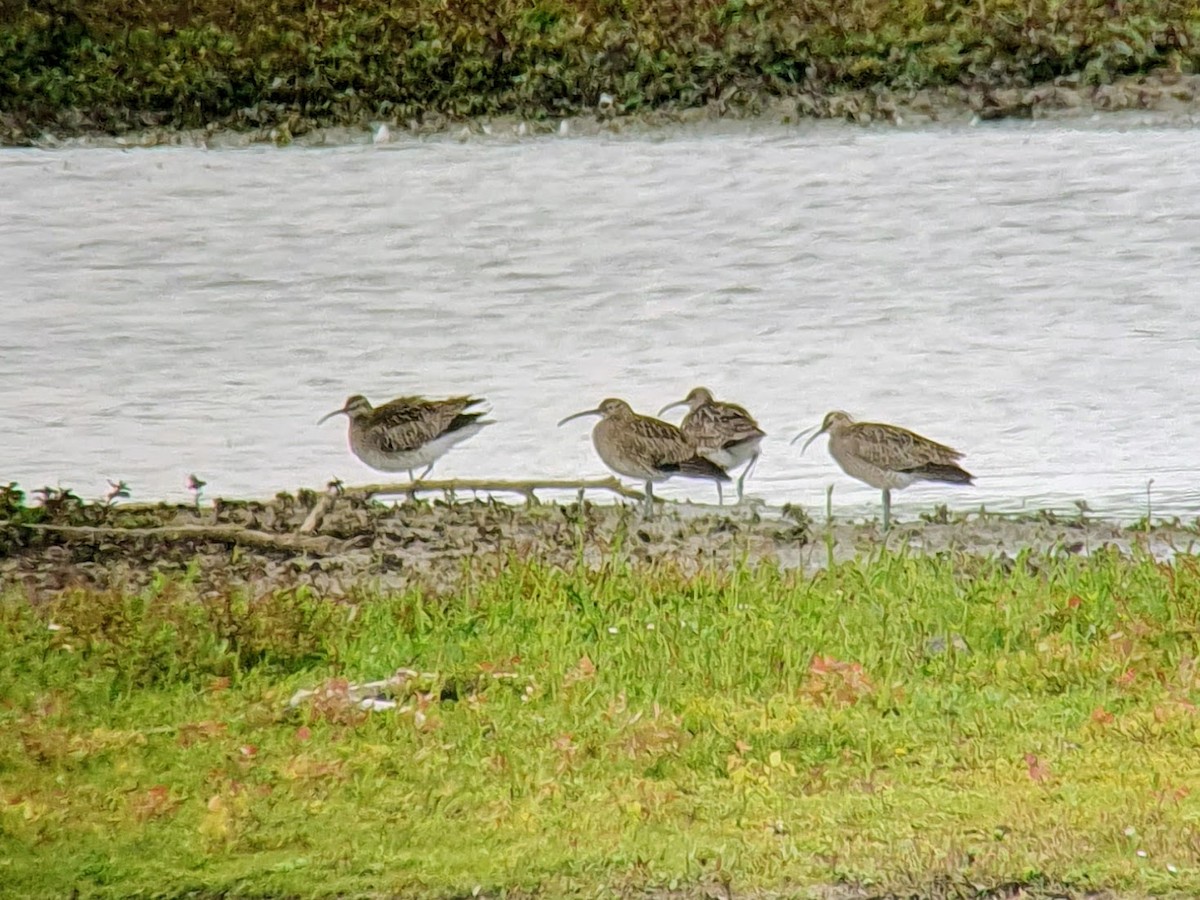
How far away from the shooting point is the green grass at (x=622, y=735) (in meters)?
5.19

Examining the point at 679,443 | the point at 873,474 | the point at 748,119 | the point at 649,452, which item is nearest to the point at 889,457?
the point at 873,474

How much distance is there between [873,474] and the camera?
8.91 m

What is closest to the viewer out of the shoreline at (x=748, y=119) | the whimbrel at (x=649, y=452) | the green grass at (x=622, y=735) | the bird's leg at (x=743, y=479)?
the green grass at (x=622, y=735)

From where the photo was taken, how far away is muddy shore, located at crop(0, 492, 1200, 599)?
827 cm

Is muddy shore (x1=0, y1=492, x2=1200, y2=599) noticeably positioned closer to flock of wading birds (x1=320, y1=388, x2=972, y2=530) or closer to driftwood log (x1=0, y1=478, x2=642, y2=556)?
driftwood log (x1=0, y1=478, x2=642, y2=556)

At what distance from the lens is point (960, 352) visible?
1209 centimetres

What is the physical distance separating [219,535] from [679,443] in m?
2.10

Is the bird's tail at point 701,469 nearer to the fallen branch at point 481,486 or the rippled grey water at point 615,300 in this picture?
the fallen branch at point 481,486

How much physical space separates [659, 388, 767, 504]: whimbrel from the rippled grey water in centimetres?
60

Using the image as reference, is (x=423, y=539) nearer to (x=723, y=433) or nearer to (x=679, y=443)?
(x=679, y=443)

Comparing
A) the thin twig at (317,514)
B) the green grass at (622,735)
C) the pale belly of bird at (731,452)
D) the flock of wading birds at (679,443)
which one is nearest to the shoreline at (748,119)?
the flock of wading birds at (679,443)

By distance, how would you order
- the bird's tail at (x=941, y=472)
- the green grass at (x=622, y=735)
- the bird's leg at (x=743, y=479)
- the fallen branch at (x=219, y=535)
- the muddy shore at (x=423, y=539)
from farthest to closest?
the bird's leg at (x=743, y=479), the bird's tail at (x=941, y=472), the fallen branch at (x=219, y=535), the muddy shore at (x=423, y=539), the green grass at (x=622, y=735)

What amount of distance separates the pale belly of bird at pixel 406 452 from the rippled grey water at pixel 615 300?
597 millimetres

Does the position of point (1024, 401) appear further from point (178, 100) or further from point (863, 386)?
point (178, 100)
